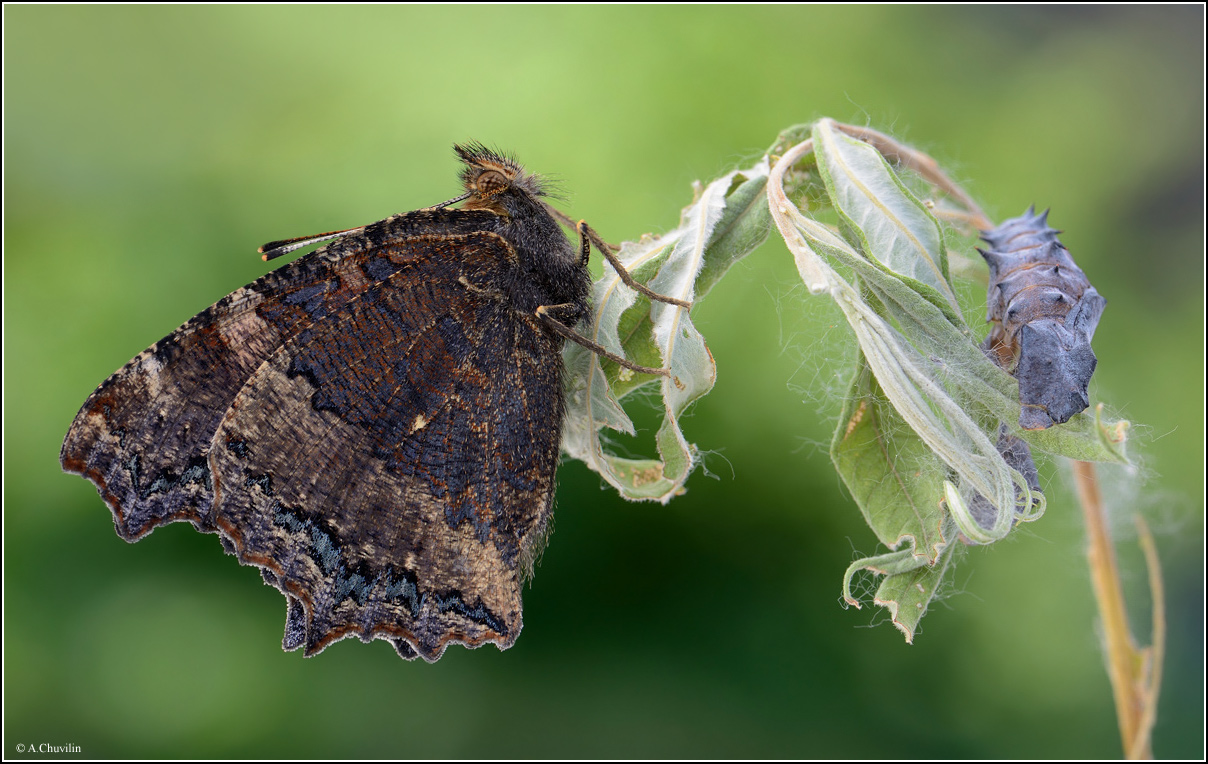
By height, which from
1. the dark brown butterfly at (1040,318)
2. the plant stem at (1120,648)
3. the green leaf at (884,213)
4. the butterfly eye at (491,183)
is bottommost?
the plant stem at (1120,648)

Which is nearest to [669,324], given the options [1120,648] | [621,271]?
[621,271]

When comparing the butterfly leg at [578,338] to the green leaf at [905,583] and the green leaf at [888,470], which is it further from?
the green leaf at [905,583]

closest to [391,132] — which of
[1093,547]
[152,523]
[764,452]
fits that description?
[764,452]

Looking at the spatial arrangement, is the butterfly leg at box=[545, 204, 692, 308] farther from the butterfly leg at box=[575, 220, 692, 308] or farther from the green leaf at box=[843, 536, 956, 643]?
the green leaf at box=[843, 536, 956, 643]

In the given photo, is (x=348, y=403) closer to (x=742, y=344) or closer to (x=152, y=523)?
(x=152, y=523)

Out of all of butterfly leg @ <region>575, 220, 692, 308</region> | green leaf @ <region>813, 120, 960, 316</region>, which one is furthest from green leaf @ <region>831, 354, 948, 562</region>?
butterfly leg @ <region>575, 220, 692, 308</region>

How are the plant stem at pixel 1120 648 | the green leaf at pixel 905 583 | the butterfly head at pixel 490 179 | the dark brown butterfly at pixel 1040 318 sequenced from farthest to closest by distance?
1. the plant stem at pixel 1120 648
2. the butterfly head at pixel 490 179
3. the green leaf at pixel 905 583
4. the dark brown butterfly at pixel 1040 318

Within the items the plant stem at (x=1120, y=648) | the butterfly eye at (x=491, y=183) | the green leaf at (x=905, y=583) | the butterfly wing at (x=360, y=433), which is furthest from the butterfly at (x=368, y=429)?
the plant stem at (x=1120, y=648)
